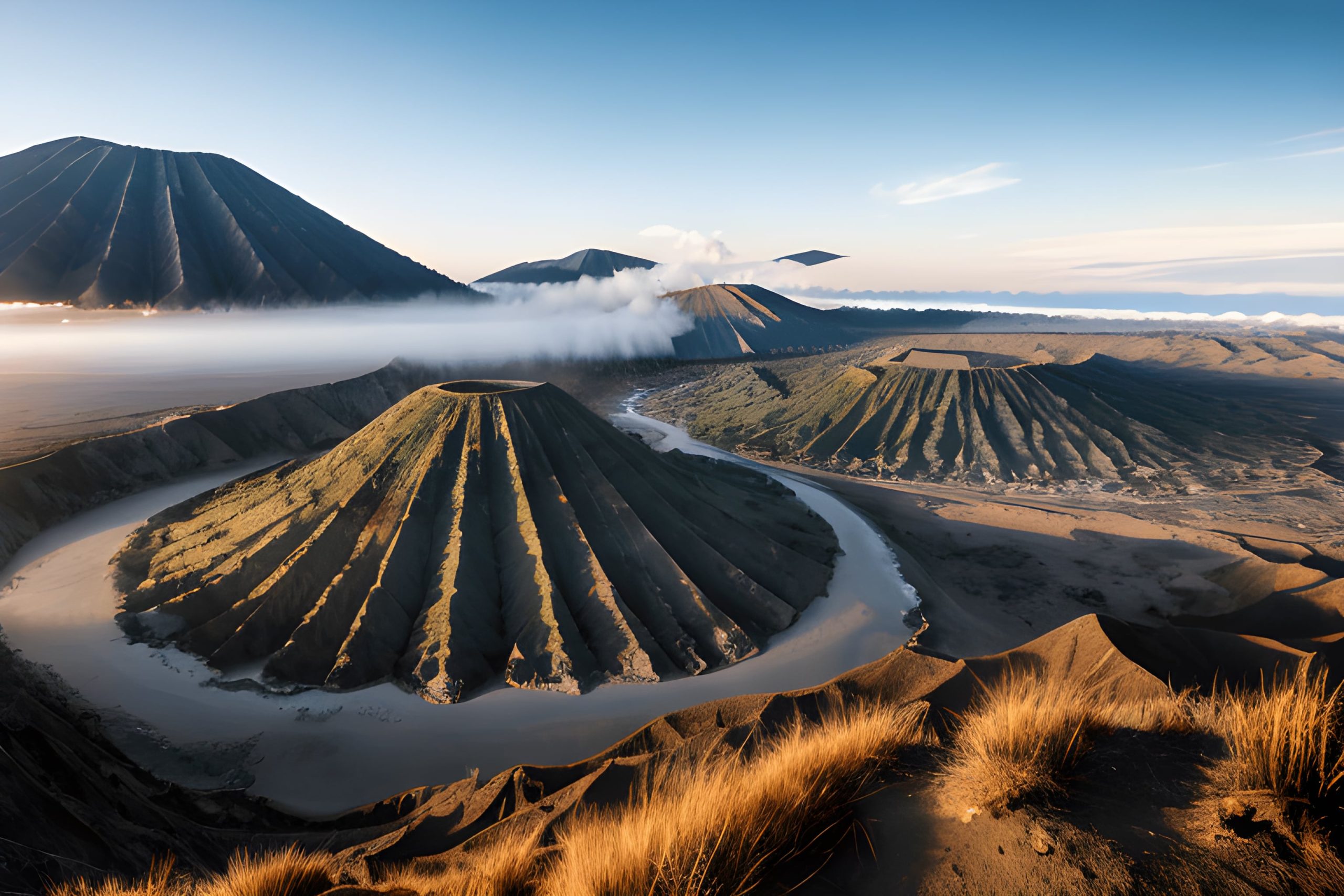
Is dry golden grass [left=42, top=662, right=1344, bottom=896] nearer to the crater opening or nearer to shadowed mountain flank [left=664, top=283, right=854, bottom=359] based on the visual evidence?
the crater opening

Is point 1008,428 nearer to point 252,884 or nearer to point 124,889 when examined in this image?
point 252,884

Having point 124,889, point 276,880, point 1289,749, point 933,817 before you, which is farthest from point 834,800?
point 124,889

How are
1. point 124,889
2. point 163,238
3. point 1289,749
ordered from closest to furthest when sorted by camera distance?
1. point 1289,749
2. point 124,889
3. point 163,238

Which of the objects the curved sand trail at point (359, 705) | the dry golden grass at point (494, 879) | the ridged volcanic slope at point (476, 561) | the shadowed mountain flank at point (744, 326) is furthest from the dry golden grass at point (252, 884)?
the shadowed mountain flank at point (744, 326)

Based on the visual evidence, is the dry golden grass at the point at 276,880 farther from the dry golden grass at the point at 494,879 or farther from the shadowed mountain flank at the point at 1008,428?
the shadowed mountain flank at the point at 1008,428

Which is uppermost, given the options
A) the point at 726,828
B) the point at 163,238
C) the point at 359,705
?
the point at 163,238
